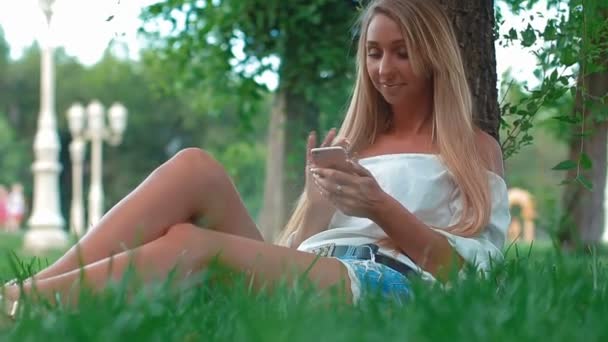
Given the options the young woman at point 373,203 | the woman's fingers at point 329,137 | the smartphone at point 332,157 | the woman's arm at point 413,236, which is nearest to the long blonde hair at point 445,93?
the young woman at point 373,203

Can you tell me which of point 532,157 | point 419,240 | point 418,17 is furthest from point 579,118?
point 532,157

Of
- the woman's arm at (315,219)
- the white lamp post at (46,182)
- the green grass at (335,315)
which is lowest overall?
the white lamp post at (46,182)

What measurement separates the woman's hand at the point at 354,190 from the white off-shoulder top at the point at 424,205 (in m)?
0.23

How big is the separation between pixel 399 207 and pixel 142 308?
1178 millimetres

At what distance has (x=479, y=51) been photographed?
387 centimetres

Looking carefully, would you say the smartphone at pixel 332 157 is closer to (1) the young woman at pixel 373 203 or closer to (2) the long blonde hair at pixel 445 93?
(1) the young woman at pixel 373 203

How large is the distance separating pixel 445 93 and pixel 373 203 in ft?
2.01

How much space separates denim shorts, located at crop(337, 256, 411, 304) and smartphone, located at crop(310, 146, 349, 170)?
260 millimetres

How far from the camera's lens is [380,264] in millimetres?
2963

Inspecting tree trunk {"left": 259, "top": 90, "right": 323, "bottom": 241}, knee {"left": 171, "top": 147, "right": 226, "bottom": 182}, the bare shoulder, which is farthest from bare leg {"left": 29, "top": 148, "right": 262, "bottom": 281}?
tree trunk {"left": 259, "top": 90, "right": 323, "bottom": 241}

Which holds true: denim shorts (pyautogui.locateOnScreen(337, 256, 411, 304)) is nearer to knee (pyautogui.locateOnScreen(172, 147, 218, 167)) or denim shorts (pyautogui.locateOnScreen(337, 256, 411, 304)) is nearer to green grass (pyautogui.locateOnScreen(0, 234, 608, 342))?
green grass (pyautogui.locateOnScreen(0, 234, 608, 342))

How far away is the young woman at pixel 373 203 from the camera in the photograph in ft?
8.87

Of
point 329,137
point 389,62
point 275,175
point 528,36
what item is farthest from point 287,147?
point 329,137

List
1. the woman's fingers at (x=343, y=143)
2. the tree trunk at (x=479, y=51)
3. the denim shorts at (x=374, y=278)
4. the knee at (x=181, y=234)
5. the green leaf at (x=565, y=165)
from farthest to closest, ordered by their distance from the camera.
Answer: the tree trunk at (x=479, y=51) → the woman's fingers at (x=343, y=143) → the green leaf at (x=565, y=165) → the denim shorts at (x=374, y=278) → the knee at (x=181, y=234)
